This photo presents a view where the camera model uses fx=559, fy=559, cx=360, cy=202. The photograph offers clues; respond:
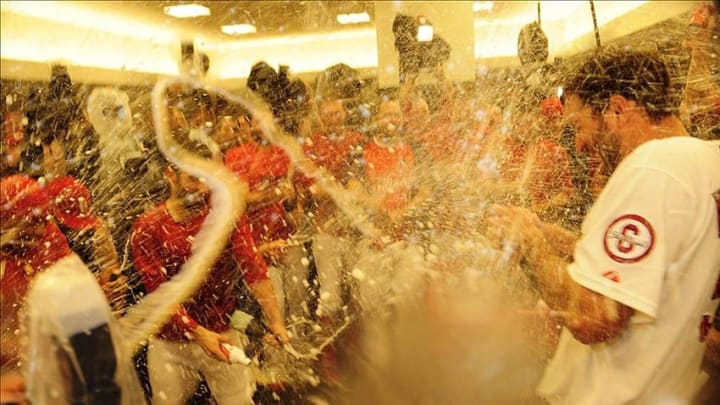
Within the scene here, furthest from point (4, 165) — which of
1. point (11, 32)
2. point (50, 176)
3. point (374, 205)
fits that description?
point (374, 205)

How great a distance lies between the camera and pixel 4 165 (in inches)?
26.9

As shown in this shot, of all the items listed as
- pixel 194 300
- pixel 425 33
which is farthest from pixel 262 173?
pixel 425 33

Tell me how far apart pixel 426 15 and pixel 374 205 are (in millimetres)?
336

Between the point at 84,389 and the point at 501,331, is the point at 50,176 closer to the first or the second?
the point at 84,389

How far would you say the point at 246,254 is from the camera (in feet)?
3.14

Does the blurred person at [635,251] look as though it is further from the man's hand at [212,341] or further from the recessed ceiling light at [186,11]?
the recessed ceiling light at [186,11]

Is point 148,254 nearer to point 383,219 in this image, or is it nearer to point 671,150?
point 383,219

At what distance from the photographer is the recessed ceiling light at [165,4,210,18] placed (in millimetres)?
923

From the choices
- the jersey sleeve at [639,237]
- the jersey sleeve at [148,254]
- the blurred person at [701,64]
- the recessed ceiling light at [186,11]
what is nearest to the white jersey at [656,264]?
the jersey sleeve at [639,237]

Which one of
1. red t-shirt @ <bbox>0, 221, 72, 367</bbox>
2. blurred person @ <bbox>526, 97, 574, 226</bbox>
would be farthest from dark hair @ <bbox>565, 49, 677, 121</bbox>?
red t-shirt @ <bbox>0, 221, 72, 367</bbox>

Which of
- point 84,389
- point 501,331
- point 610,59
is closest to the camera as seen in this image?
point 84,389

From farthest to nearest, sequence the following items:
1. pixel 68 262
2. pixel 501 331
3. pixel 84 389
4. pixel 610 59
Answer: pixel 501 331 < pixel 610 59 < pixel 68 262 < pixel 84 389

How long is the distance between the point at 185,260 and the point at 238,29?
0.40m

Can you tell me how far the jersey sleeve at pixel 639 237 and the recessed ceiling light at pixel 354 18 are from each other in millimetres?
521
